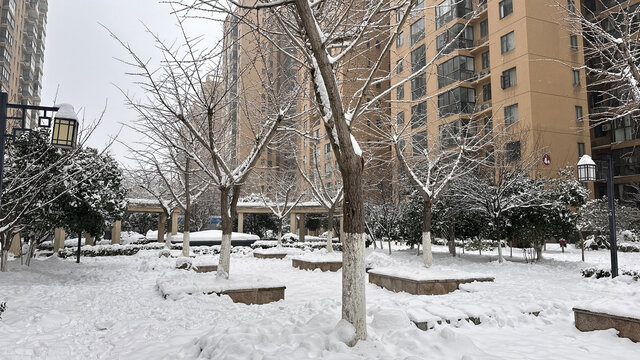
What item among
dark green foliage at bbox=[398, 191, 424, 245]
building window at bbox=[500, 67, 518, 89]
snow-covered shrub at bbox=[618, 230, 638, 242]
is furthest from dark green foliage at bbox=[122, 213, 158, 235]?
snow-covered shrub at bbox=[618, 230, 638, 242]

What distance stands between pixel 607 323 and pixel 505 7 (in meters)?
28.0

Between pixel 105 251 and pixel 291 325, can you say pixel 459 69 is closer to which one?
pixel 105 251

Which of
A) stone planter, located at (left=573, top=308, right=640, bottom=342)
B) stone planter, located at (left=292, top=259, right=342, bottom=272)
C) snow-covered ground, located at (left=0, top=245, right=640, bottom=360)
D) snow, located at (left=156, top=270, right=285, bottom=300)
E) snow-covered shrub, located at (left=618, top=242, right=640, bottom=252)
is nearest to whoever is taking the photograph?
snow-covered ground, located at (left=0, top=245, right=640, bottom=360)

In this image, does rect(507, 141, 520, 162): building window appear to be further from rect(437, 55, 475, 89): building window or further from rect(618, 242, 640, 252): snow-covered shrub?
rect(437, 55, 475, 89): building window

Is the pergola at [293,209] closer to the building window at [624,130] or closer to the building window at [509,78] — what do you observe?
the building window at [509,78]

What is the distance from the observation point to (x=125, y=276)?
14.3m

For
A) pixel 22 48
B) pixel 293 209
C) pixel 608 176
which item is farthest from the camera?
pixel 22 48

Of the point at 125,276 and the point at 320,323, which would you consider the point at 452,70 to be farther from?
the point at 320,323

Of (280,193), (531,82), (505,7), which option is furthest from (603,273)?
(505,7)

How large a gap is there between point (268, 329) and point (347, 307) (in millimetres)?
1168

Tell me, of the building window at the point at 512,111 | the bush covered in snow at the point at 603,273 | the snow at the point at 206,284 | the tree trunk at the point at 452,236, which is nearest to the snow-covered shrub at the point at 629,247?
the building window at the point at 512,111

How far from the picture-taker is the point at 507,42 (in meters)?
28.4

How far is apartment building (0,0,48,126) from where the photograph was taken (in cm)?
4709

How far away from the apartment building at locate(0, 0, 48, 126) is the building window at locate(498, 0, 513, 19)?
49802 millimetres
